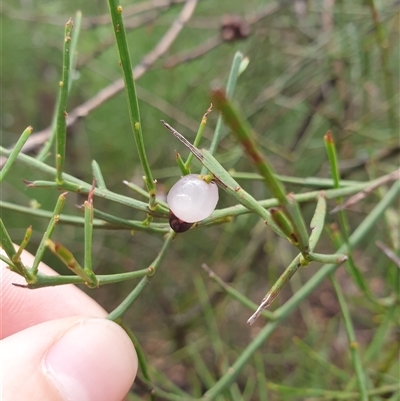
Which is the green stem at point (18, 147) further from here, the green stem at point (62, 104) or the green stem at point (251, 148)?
the green stem at point (251, 148)

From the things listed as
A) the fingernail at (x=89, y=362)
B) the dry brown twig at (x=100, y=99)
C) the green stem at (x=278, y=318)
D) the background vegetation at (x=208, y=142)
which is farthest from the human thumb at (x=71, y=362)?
the background vegetation at (x=208, y=142)

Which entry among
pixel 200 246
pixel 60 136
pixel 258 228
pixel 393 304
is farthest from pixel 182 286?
pixel 60 136

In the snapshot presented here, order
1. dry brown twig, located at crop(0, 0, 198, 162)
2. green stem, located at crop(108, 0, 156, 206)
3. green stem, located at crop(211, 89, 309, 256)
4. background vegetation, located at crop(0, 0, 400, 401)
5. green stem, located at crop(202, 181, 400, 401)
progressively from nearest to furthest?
green stem, located at crop(211, 89, 309, 256) < green stem, located at crop(108, 0, 156, 206) < green stem, located at crop(202, 181, 400, 401) < dry brown twig, located at crop(0, 0, 198, 162) < background vegetation, located at crop(0, 0, 400, 401)

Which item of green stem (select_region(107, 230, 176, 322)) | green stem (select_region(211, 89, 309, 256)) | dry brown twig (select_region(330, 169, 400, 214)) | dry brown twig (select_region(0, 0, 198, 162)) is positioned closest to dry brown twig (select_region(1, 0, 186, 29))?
dry brown twig (select_region(0, 0, 198, 162))

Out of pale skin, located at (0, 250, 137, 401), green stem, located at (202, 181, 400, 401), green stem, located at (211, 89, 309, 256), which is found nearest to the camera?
green stem, located at (211, 89, 309, 256)

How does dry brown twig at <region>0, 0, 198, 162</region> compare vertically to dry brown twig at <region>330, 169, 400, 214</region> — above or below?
above

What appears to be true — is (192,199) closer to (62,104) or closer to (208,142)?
(62,104)

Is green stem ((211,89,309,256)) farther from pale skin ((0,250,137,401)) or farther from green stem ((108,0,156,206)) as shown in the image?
pale skin ((0,250,137,401))

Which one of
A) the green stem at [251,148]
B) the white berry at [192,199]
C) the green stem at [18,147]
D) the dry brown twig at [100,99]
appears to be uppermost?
the green stem at [251,148]

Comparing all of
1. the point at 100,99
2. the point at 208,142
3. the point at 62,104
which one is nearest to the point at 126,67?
the point at 62,104
